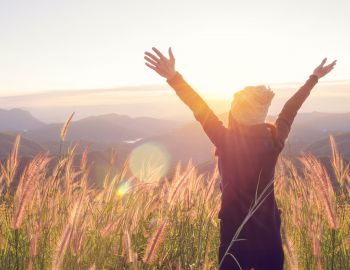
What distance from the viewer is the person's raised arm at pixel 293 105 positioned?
3.07 meters

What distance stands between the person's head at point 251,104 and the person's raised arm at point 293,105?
0.31 metres

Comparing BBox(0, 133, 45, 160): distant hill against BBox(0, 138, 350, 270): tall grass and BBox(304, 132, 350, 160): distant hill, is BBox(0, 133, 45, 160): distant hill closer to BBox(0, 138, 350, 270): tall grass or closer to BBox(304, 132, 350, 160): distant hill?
BBox(304, 132, 350, 160): distant hill

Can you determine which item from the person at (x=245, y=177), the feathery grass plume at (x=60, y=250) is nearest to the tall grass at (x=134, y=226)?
the person at (x=245, y=177)

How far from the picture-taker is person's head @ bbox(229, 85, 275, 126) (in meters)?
2.69

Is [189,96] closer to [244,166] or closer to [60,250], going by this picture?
[244,166]

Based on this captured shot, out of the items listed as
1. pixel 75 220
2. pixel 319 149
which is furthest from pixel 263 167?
pixel 319 149

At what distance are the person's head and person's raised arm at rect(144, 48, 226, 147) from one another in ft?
A: 0.51

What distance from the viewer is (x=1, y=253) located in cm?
328

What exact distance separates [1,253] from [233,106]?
209 centimetres

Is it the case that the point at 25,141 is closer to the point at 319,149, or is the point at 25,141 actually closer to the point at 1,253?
the point at 319,149

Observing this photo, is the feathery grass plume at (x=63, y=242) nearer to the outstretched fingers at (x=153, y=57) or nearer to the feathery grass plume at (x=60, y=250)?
the feathery grass plume at (x=60, y=250)

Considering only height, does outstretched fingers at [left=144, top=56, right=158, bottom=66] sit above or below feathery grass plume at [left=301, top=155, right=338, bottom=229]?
above

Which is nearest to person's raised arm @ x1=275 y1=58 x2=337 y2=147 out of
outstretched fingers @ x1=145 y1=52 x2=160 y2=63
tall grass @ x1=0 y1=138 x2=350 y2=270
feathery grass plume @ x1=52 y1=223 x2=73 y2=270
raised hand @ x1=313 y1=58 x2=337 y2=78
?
raised hand @ x1=313 y1=58 x2=337 y2=78

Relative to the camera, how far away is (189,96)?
117 inches
